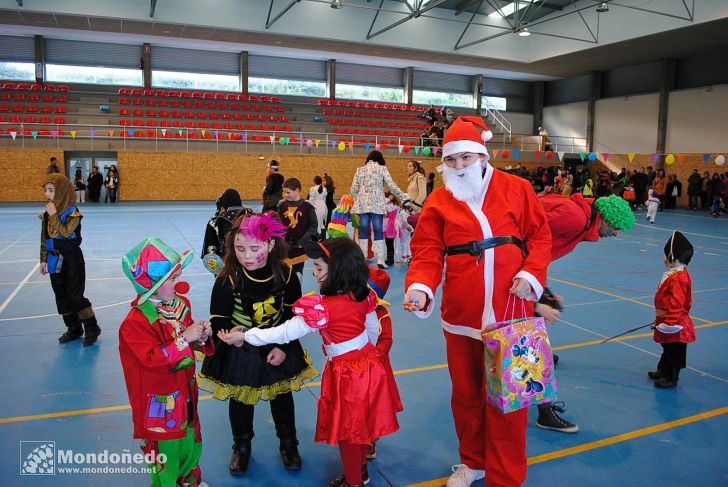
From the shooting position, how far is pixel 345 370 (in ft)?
9.04

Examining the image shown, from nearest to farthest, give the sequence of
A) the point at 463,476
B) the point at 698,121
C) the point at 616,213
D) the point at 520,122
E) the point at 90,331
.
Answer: the point at 463,476 < the point at 616,213 < the point at 90,331 < the point at 698,121 < the point at 520,122

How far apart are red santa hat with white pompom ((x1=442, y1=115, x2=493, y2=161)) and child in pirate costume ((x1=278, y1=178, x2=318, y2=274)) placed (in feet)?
10.3

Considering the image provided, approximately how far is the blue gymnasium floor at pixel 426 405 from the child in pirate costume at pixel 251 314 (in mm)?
514

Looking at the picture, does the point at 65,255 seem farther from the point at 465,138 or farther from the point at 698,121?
the point at 698,121

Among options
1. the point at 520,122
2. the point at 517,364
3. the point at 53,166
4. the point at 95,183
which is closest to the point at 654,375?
the point at 517,364

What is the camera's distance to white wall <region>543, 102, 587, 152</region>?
3116cm

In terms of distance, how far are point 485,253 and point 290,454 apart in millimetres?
1643

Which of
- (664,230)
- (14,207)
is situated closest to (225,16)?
(14,207)

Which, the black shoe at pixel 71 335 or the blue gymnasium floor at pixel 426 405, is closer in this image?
the blue gymnasium floor at pixel 426 405

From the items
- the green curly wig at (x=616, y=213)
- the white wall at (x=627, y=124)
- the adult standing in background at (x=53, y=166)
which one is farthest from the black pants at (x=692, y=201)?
the adult standing in background at (x=53, y=166)

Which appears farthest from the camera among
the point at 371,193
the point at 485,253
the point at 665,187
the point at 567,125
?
the point at 567,125

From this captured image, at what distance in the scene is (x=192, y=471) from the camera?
2830 mm

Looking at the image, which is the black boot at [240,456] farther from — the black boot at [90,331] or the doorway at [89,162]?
the doorway at [89,162]

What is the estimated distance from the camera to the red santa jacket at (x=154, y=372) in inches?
97.9
